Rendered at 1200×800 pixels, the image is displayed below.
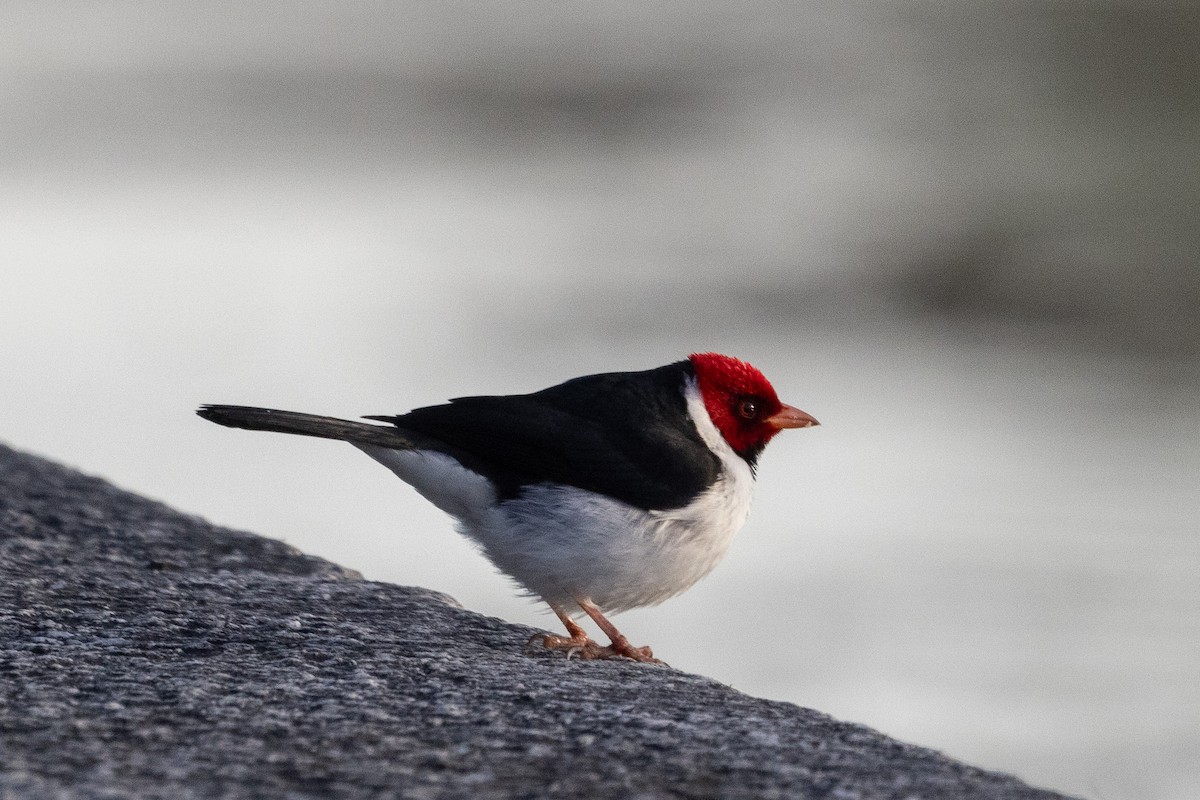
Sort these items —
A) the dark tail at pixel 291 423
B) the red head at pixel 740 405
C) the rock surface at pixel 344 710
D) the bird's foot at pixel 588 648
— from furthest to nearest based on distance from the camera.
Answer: the red head at pixel 740 405
the dark tail at pixel 291 423
the bird's foot at pixel 588 648
the rock surface at pixel 344 710

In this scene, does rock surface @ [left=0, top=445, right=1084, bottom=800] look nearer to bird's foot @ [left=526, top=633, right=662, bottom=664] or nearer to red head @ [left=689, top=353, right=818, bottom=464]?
bird's foot @ [left=526, top=633, right=662, bottom=664]

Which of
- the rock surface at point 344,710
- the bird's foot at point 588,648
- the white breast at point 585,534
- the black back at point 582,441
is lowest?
the rock surface at point 344,710

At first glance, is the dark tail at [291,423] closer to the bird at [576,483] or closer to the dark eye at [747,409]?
the bird at [576,483]

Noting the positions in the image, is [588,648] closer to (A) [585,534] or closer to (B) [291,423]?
(A) [585,534]

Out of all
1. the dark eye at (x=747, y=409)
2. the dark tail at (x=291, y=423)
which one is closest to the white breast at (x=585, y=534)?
the dark tail at (x=291, y=423)

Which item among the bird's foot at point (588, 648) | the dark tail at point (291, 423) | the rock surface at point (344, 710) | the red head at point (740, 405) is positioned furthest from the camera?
the red head at point (740, 405)

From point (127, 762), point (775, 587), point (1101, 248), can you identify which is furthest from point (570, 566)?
point (1101, 248)

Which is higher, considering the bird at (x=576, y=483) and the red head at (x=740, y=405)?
the red head at (x=740, y=405)

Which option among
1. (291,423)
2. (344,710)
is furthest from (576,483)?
(344,710)
